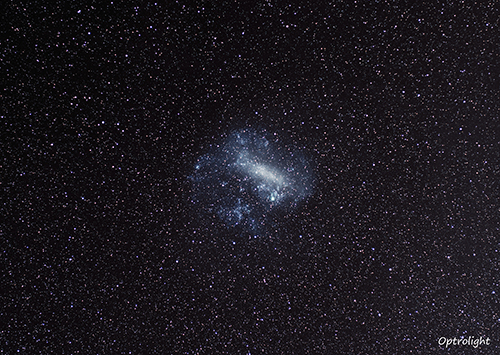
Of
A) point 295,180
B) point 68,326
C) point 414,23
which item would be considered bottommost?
point 68,326

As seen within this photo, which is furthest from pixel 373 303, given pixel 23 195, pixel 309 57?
pixel 23 195

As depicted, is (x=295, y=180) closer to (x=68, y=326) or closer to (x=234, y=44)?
(x=234, y=44)

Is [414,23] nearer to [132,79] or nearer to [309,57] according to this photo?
[309,57]

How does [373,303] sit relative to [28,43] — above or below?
below
